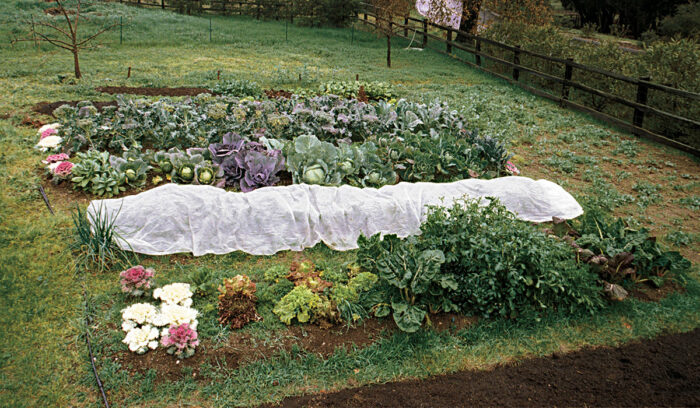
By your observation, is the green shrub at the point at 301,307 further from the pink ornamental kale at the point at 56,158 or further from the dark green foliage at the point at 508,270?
the pink ornamental kale at the point at 56,158

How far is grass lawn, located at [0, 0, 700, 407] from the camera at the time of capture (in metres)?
3.64

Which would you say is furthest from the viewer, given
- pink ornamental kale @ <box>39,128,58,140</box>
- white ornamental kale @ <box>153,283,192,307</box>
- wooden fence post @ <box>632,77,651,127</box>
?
wooden fence post @ <box>632,77,651,127</box>

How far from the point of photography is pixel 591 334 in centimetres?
427

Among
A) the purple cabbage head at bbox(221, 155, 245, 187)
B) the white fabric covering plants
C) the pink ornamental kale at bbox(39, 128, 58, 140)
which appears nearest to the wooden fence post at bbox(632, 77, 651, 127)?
the white fabric covering plants

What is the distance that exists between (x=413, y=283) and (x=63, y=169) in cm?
519

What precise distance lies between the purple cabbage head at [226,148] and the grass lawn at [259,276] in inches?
69.8

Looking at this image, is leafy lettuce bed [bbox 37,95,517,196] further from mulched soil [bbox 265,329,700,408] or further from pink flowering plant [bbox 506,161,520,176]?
mulched soil [bbox 265,329,700,408]

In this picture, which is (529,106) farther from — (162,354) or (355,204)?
(162,354)

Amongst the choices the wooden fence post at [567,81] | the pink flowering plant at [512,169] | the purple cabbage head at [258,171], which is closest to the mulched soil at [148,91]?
the purple cabbage head at [258,171]

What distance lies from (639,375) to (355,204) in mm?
3214

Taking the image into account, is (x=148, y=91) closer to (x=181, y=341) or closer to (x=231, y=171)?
(x=231, y=171)

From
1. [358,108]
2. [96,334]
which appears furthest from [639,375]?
[358,108]

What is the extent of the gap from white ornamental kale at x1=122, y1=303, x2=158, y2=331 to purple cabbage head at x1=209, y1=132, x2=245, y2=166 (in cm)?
314

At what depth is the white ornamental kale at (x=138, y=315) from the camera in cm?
399
